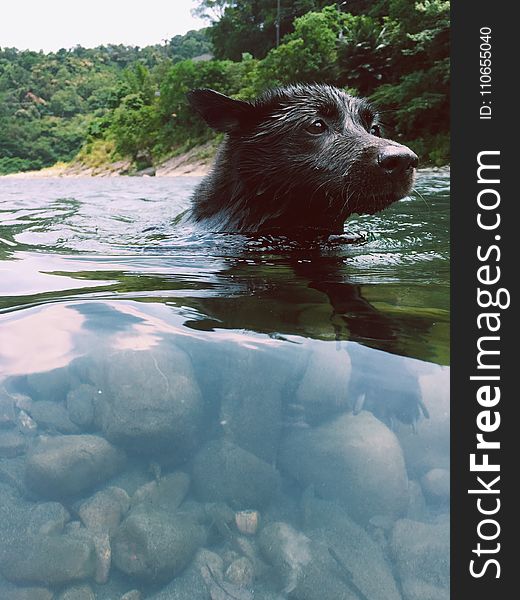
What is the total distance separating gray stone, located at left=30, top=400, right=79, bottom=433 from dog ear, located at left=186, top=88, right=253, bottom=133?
2632 mm

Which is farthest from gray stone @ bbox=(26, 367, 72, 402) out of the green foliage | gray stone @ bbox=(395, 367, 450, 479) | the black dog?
the green foliage

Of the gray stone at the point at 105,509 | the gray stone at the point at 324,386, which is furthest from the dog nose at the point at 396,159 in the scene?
the gray stone at the point at 105,509

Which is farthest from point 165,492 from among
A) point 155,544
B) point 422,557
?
point 422,557

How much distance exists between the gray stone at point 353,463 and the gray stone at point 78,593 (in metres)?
0.40

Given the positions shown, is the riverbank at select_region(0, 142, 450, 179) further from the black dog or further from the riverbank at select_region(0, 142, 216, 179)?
the black dog

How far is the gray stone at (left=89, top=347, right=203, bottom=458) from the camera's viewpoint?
1.11 m

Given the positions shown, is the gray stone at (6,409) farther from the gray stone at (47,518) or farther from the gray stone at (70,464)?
the gray stone at (47,518)

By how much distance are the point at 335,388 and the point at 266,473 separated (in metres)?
0.26

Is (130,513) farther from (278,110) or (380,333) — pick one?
(278,110)

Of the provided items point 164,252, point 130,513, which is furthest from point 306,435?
point 164,252

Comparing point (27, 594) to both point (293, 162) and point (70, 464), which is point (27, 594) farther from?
point (293, 162)

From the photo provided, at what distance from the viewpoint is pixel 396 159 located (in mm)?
2852

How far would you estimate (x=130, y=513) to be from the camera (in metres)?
0.99

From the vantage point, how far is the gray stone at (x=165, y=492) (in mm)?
1001
